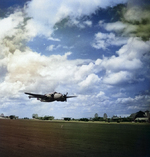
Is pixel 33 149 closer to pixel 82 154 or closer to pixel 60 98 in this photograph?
pixel 82 154

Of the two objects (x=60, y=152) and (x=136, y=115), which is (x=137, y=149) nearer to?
(x=60, y=152)

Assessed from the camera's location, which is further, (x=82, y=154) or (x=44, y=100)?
(x=44, y=100)

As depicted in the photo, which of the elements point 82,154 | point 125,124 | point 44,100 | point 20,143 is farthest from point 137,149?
point 125,124

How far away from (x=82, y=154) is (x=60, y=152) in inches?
36.1

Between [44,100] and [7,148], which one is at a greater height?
[44,100]

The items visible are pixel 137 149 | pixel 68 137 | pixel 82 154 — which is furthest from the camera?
pixel 68 137

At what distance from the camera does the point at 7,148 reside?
744 cm

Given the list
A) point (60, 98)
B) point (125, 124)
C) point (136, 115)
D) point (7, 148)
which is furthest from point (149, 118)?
point (7, 148)

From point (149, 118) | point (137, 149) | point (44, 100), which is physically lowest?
point (137, 149)

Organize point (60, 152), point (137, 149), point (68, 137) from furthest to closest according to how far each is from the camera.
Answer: point (68, 137) < point (137, 149) < point (60, 152)

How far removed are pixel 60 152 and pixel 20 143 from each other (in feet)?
7.55

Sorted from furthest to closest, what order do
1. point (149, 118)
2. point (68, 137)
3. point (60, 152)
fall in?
1. point (149, 118)
2. point (68, 137)
3. point (60, 152)

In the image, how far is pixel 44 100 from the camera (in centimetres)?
1192

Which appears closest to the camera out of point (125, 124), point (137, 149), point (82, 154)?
point (82, 154)
